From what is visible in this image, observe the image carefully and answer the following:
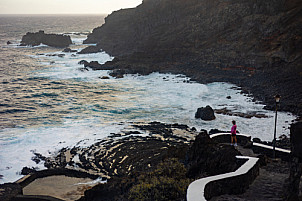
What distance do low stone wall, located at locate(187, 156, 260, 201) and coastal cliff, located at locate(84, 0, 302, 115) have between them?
20286 mm

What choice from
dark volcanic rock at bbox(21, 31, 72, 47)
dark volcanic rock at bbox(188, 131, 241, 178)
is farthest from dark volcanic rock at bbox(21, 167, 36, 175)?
dark volcanic rock at bbox(21, 31, 72, 47)

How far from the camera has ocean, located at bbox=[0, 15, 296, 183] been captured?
25.5 meters

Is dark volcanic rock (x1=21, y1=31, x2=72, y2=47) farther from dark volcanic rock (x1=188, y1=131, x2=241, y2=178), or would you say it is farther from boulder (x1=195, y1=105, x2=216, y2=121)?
dark volcanic rock (x1=188, y1=131, x2=241, y2=178)

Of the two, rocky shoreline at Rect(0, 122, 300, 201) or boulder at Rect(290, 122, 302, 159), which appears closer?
boulder at Rect(290, 122, 302, 159)

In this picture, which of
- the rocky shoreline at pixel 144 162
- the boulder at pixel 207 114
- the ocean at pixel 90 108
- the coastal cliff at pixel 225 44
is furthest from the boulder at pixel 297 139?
the coastal cliff at pixel 225 44

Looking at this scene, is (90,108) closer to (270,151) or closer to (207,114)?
(207,114)

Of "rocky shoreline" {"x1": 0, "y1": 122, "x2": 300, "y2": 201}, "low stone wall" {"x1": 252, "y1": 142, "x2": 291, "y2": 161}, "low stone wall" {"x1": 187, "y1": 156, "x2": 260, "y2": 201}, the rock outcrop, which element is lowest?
"rocky shoreline" {"x1": 0, "y1": 122, "x2": 300, "y2": 201}

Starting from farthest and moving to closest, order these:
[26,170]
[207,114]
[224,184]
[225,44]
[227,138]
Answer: [225,44], [207,114], [26,170], [227,138], [224,184]

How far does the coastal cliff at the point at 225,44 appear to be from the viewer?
40.4 meters

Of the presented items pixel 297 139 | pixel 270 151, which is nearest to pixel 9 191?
pixel 270 151

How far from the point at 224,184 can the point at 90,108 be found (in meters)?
26.2

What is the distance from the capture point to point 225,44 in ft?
184

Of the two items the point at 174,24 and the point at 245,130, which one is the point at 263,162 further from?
the point at 174,24

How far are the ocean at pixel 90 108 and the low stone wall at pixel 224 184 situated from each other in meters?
14.2
